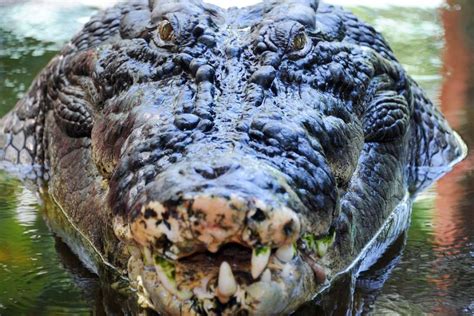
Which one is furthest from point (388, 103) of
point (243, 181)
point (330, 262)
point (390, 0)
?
point (390, 0)

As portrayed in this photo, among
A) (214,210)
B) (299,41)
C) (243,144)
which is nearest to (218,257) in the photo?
(214,210)

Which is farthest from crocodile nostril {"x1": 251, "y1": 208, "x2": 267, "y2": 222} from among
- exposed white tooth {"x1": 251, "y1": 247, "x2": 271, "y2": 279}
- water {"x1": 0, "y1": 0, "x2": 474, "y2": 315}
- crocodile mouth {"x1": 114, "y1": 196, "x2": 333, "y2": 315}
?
water {"x1": 0, "y1": 0, "x2": 474, "y2": 315}

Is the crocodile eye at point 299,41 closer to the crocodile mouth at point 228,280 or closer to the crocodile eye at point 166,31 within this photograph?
the crocodile eye at point 166,31

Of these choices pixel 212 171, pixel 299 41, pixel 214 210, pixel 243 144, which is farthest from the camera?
pixel 299 41

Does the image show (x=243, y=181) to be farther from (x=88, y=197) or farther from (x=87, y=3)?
(x=87, y=3)

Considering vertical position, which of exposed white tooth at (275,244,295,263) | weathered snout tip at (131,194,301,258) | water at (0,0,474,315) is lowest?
water at (0,0,474,315)

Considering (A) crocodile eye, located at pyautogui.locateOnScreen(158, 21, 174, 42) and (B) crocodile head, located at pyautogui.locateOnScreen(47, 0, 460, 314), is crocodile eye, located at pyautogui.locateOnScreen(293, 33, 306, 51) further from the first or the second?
(A) crocodile eye, located at pyautogui.locateOnScreen(158, 21, 174, 42)

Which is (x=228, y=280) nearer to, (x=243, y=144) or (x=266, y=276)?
(x=266, y=276)
